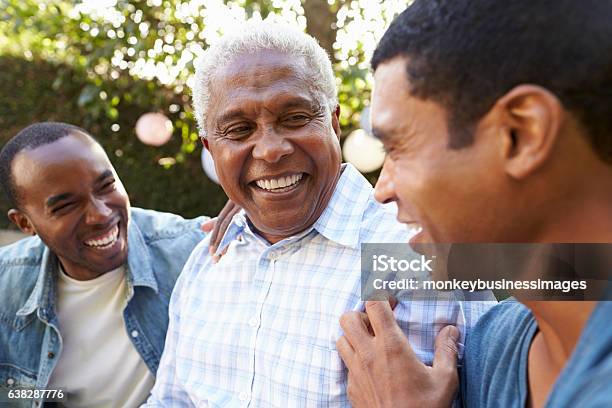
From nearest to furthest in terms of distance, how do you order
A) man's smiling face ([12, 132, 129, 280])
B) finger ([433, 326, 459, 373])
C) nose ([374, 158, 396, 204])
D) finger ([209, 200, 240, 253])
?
nose ([374, 158, 396, 204]) < finger ([433, 326, 459, 373]) < finger ([209, 200, 240, 253]) < man's smiling face ([12, 132, 129, 280])

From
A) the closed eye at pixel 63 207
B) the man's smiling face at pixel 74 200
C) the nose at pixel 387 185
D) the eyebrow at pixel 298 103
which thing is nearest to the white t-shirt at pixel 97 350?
the man's smiling face at pixel 74 200

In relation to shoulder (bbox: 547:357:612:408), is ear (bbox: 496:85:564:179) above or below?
above

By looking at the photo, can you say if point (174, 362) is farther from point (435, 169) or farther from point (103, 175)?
point (435, 169)

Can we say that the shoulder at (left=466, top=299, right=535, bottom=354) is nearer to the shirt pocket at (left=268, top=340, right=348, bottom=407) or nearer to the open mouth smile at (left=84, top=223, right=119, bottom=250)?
the shirt pocket at (left=268, top=340, right=348, bottom=407)

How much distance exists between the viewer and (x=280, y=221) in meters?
1.82

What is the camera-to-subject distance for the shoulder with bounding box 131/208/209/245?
2.87 m

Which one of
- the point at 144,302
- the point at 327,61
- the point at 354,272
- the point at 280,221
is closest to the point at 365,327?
the point at 354,272

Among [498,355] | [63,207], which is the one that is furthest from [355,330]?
[63,207]

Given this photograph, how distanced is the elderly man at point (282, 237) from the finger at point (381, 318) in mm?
72

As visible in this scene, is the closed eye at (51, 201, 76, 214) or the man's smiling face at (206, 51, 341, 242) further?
the closed eye at (51, 201, 76, 214)

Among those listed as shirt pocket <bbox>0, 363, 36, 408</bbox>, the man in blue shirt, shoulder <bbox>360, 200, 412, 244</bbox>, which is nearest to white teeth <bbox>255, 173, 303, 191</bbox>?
shoulder <bbox>360, 200, 412, 244</bbox>

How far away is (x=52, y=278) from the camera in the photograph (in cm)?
264

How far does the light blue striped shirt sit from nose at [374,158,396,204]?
45cm

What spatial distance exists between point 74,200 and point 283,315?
1.26 metres
